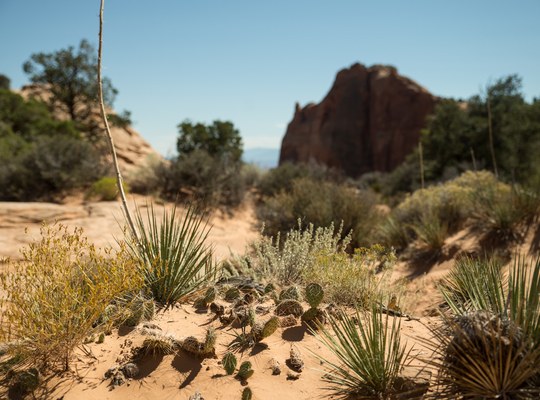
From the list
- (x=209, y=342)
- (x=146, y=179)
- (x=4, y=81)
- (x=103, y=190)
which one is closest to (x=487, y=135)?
(x=146, y=179)

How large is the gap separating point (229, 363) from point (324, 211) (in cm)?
655

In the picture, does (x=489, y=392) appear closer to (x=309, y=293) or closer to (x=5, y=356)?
(x=309, y=293)

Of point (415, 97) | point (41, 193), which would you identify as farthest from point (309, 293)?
point (415, 97)

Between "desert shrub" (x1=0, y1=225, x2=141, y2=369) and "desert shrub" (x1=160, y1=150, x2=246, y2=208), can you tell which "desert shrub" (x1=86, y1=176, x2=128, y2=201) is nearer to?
"desert shrub" (x1=160, y1=150, x2=246, y2=208)

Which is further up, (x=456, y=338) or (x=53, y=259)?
(x=53, y=259)

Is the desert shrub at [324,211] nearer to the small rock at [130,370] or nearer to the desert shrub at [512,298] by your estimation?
the desert shrub at [512,298]

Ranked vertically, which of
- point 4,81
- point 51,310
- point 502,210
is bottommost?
point 51,310

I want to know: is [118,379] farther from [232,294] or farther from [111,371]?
[232,294]

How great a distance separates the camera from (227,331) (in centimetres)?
371

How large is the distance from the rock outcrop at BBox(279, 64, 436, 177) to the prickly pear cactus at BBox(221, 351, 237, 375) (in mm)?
37094

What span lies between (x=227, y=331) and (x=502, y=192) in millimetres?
8150

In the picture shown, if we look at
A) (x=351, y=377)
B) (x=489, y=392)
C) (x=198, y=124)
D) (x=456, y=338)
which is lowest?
(x=351, y=377)

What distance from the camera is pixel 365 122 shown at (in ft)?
139

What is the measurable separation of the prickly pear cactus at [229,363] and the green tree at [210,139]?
1427 cm
